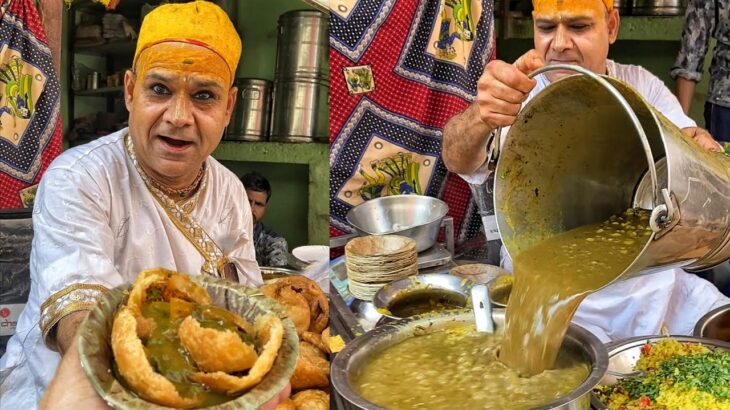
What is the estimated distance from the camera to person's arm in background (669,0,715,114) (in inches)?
65.3

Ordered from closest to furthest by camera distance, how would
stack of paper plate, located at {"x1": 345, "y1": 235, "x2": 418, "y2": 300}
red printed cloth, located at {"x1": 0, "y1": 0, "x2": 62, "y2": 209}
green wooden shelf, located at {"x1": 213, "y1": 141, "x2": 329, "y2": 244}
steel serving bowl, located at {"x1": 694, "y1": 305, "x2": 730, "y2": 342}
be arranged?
red printed cloth, located at {"x1": 0, "y1": 0, "x2": 62, "y2": 209} < green wooden shelf, located at {"x1": 213, "y1": 141, "x2": 329, "y2": 244} < steel serving bowl, located at {"x1": 694, "y1": 305, "x2": 730, "y2": 342} < stack of paper plate, located at {"x1": 345, "y1": 235, "x2": 418, "y2": 300}

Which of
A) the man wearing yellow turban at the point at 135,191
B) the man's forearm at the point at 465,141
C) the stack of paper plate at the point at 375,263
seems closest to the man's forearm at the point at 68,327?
the man wearing yellow turban at the point at 135,191

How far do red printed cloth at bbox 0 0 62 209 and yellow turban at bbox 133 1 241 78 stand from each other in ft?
0.60

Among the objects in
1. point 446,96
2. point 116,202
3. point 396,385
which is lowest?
point 396,385

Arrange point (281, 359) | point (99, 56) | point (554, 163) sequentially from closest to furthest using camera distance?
point (281, 359) < point (99, 56) < point (554, 163)

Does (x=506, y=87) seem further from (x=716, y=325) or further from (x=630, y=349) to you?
(x=716, y=325)

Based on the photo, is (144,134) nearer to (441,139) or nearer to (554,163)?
(554,163)

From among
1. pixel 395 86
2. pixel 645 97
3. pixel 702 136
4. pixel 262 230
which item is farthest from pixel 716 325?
pixel 262 230

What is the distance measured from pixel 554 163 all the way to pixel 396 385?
0.55 metres

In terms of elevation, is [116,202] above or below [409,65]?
below

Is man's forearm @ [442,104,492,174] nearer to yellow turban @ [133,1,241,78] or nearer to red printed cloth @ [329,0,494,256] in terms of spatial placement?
red printed cloth @ [329,0,494,256]

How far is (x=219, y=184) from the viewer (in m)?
1.07

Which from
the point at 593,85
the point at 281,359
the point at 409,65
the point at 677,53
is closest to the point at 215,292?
the point at 281,359

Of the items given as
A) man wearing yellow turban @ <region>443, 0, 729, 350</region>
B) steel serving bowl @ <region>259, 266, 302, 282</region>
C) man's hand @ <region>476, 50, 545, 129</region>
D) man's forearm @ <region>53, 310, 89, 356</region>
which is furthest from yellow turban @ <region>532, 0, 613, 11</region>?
man's forearm @ <region>53, 310, 89, 356</region>
